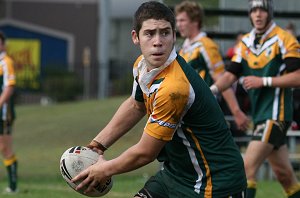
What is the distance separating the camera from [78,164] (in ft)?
18.6

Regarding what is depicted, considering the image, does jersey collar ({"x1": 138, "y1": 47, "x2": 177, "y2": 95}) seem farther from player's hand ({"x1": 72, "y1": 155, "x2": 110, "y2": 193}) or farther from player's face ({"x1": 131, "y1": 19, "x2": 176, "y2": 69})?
player's hand ({"x1": 72, "y1": 155, "x2": 110, "y2": 193})

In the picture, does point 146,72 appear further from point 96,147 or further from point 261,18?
point 261,18

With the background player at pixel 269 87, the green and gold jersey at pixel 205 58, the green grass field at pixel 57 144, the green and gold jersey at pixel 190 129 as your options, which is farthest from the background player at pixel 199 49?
the green and gold jersey at pixel 190 129

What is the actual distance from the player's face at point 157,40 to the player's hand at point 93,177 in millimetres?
732

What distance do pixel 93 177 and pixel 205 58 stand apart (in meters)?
4.11

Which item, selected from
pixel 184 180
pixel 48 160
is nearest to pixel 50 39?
pixel 48 160

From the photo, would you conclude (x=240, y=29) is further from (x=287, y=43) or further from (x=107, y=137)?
(x=107, y=137)

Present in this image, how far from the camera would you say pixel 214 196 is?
5.57 metres

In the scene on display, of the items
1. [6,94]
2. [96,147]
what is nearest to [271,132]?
[96,147]

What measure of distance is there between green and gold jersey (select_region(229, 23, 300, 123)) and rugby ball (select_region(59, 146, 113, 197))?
2.88 metres

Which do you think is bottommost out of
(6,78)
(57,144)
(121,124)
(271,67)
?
(57,144)

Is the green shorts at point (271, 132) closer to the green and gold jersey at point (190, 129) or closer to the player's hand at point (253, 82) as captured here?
the player's hand at point (253, 82)

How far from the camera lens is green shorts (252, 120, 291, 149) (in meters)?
8.11

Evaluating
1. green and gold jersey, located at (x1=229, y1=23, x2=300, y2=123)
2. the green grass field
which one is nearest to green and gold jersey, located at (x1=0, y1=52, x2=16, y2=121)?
the green grass field
